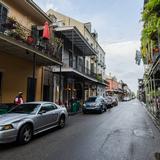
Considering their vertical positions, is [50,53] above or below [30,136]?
above

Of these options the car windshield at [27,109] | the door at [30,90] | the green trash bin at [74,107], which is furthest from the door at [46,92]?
the car windshield at [27,109]

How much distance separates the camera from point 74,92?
29.2 meters

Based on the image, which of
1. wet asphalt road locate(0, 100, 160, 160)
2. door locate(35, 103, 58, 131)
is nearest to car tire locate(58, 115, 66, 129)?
door locate(35, 103, 58, 131)

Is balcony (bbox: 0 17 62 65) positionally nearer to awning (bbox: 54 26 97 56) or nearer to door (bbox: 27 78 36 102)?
door (bbox: 27 78 36 102)

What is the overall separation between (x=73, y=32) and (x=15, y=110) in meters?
12.9

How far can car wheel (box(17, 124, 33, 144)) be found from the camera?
8.17 metres

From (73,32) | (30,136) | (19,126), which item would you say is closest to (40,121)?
(30,136)

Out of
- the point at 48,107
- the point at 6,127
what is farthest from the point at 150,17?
the point at 48,107

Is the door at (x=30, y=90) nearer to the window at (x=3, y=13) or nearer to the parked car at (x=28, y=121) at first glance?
the window at (x=3, y=13)

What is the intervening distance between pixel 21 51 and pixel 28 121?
689cm

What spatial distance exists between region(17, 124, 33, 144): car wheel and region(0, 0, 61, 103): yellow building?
15.6ft

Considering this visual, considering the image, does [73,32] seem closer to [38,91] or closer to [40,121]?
[38,91]

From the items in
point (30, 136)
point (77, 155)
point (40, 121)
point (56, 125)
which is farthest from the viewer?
point (56, 125)

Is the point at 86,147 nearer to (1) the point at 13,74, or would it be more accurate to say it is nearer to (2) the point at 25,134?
(2) the point at 25,134
